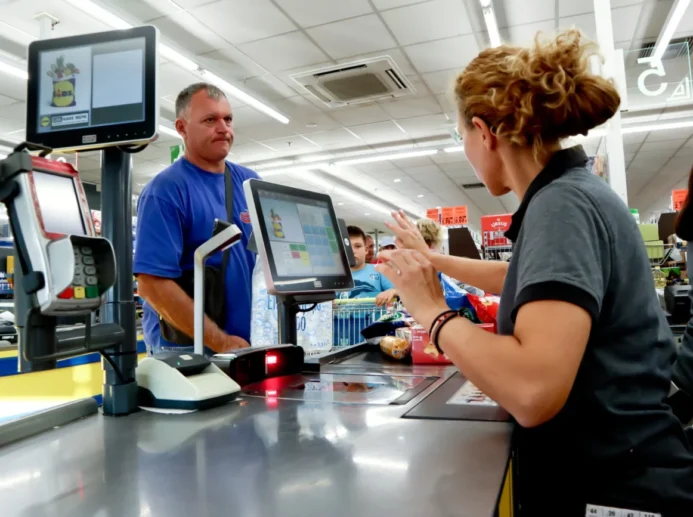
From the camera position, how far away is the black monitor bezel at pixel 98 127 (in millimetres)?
1203

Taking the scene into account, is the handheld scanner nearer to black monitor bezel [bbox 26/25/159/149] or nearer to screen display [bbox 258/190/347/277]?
black monitor bezel [bbox 26/25/159/149]

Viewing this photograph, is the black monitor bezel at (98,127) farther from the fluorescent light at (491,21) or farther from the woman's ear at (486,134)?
the fluorescent light at (491,21)

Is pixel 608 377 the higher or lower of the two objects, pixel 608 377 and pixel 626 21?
the lower

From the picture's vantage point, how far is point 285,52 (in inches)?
253

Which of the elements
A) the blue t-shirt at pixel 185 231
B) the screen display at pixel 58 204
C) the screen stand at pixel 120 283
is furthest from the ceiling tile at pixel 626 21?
the screen display at pixel 58 204

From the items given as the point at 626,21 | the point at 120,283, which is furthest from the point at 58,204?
the point at 626,21

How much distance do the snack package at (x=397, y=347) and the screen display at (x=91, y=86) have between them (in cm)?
114

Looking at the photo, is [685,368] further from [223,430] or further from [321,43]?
[321,43]

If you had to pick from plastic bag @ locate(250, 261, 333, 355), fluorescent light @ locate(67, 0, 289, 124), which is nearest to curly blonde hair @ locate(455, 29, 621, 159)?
plastic bag @ locate(250, 261, 333, 355)

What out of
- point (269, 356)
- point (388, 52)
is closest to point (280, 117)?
point (388, 52)

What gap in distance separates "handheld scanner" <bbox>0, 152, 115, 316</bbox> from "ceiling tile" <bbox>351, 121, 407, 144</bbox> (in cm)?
848

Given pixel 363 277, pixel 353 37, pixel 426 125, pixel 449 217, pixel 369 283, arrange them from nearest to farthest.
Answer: pixel 369 283, pixel 363 277, pixel 353 37, pixel 426 125, pixel 449 217

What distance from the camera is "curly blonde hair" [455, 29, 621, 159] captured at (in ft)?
3.44

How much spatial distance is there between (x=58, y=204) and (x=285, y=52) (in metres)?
5.83
